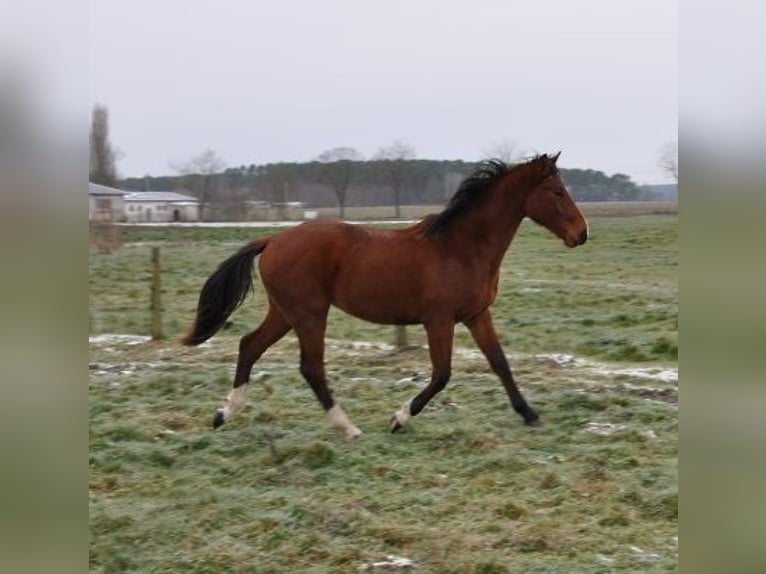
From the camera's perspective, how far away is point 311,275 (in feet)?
15.8

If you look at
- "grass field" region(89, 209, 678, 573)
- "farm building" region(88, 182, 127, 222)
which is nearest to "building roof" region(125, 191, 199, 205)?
"grass field" region(89, 209, 678, 573)

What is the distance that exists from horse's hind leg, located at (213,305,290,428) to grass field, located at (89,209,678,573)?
17cm

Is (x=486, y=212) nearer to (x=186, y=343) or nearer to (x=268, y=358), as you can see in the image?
(x=186, y=343)

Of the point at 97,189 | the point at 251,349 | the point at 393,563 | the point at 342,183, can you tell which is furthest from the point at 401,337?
the point at 97,189

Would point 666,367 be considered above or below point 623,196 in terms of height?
below

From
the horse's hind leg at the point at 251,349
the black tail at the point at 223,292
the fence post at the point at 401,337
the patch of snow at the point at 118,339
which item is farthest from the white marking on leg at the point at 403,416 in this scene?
the patch of snow at the point at 118,339

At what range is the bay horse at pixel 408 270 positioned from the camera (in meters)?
4.78

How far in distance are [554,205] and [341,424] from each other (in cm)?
190

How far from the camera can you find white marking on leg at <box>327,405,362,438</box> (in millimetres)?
4590

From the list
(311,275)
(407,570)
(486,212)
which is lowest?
(407,570)

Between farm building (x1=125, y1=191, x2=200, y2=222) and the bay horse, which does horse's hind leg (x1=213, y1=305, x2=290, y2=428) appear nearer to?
the bay horse

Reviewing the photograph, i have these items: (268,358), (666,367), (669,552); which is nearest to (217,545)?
(669,552)
